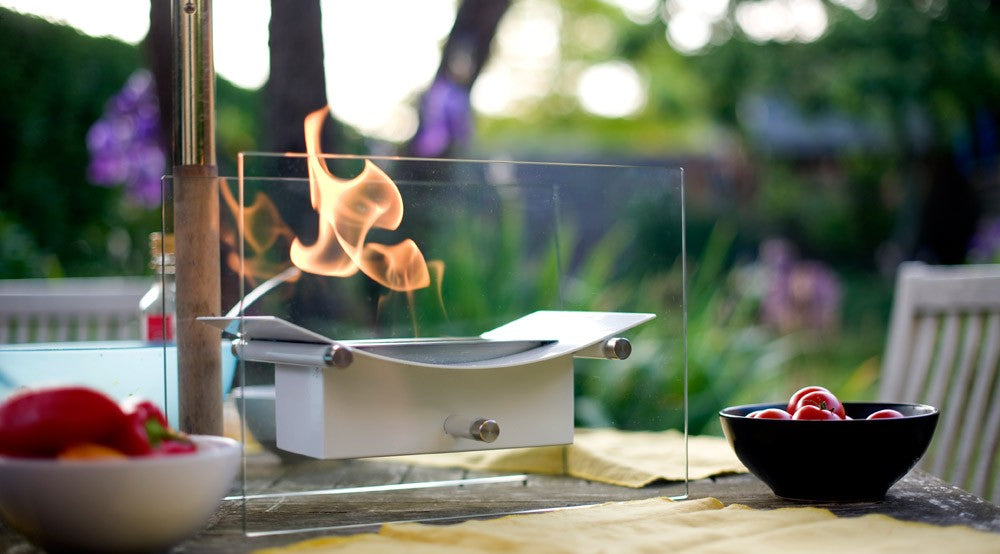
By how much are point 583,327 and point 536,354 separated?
107mm

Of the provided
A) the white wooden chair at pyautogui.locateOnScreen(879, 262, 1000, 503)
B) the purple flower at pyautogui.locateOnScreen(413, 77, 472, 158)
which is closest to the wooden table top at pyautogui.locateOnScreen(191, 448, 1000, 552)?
the white wooden chair at pyautogui.locateOnScreen(879, 262, 1000, 503)

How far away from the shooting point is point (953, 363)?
1.98m

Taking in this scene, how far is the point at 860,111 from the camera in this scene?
7402mm

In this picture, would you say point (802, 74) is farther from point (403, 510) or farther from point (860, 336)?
point (403, 510)

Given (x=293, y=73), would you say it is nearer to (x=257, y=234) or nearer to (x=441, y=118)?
(x=441, y=118)

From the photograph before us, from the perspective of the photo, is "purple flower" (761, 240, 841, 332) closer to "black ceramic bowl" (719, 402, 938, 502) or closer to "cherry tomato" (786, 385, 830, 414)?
"cherry tomato" (786, 385, 830, 414)

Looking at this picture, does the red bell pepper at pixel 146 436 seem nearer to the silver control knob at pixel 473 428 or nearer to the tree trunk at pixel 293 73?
the silver control knob at pixel 473 428

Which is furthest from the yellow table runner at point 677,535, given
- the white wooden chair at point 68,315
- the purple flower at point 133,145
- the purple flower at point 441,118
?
the purple flower at point 133,145

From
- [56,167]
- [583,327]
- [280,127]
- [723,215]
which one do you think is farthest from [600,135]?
[583,327]

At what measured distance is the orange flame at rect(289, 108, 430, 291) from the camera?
1171mm

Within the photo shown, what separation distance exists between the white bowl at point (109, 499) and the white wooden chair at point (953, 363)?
1379mm

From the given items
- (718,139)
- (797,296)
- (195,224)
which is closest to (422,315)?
(195,224)

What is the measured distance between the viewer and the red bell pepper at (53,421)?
2.73 ft

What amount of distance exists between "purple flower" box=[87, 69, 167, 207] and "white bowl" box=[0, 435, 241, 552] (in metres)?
2.49
